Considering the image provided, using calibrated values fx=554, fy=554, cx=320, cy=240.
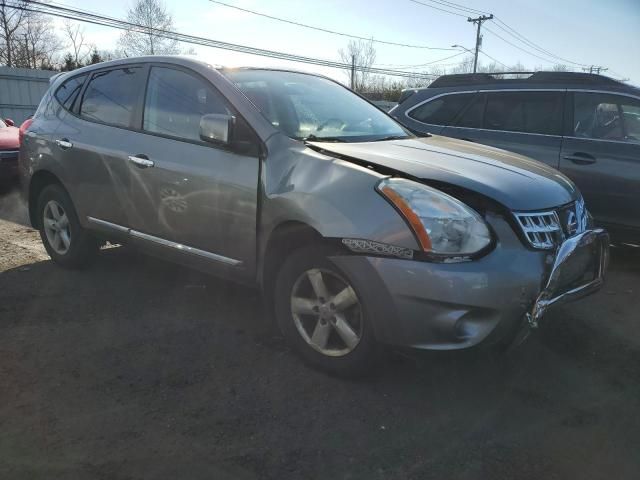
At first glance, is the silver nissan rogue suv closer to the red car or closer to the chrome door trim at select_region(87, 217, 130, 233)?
the chrome door trim at select_region(87, 217, 130, 233)

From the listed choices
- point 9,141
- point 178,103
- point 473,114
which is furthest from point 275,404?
point 9,141

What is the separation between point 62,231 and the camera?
193 inches

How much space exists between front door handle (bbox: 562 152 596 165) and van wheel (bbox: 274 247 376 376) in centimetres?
322

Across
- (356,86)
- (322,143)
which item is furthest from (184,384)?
(356,86)

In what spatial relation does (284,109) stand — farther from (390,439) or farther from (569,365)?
(569,365)

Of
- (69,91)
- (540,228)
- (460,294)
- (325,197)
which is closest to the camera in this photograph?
(460,294)

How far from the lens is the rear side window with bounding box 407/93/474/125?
19.7 feet

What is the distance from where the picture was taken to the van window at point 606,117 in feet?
16.1

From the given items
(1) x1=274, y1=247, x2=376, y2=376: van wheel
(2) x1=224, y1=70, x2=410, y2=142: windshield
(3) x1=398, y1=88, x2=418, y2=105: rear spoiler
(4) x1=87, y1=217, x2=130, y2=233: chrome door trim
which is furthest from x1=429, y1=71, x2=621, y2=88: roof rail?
(4) x1=87, y1=217, x2=130, y2=233: chrome door trim

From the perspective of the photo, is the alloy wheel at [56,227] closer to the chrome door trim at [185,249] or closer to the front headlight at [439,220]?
the chrome door trim at [185,249]

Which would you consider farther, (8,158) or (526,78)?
(8,158)

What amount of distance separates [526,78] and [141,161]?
13.0 ft

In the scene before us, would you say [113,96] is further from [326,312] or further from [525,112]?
[525,112]

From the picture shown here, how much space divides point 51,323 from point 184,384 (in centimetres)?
138
